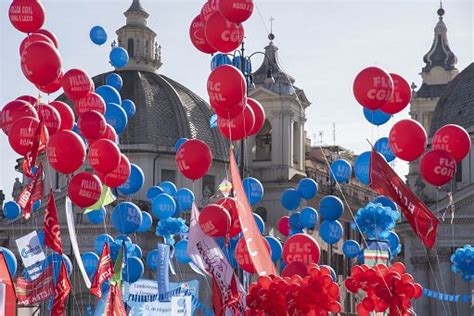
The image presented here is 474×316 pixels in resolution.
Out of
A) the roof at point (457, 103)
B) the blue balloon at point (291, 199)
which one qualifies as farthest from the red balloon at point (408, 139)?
the roof at point (457, 103)

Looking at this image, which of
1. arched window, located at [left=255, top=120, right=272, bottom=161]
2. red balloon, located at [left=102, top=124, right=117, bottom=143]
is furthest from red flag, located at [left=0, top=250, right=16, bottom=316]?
arched window, located at [left=255, top=120, right=272, bottom=161]

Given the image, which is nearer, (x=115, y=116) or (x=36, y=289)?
(x=36, y=289)

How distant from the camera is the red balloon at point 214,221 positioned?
2889 centimetres

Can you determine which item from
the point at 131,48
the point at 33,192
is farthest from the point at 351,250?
the point at 131,48

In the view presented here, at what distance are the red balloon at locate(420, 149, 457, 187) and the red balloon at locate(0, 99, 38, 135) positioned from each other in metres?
9.29

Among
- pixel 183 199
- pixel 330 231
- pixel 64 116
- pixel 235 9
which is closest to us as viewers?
pixel 235 9

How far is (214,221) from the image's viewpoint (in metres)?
29.0

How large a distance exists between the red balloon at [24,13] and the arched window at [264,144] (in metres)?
Result: 39.4

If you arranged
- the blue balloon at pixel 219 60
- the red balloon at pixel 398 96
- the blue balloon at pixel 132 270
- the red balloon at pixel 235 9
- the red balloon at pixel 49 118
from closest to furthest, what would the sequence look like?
1. the red balloon at pixel 235 9
2. the red balloon at pixel 398 96
3. the red balloon at pixel 49 118
4. the blue balloon at pixel 219 60
5. the blue balloon at pixel 132 270

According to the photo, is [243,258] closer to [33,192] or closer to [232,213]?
[232,213]

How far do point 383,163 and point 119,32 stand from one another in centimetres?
4879

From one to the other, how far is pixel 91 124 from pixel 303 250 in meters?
6.03

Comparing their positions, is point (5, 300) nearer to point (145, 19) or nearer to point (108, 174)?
point (108, 174)

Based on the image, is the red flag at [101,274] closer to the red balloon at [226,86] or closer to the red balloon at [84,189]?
the red balloon at [84,189]
